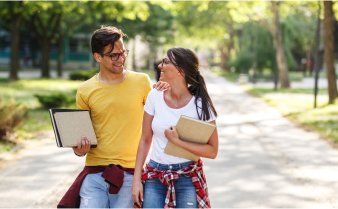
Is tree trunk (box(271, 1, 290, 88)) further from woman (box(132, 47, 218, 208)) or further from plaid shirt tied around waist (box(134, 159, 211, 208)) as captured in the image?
plaid shirt tied around waist (box(134, 159, 211, 208))

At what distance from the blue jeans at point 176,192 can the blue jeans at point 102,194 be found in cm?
20

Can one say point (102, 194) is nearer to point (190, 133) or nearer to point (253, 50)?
point (190, 133)

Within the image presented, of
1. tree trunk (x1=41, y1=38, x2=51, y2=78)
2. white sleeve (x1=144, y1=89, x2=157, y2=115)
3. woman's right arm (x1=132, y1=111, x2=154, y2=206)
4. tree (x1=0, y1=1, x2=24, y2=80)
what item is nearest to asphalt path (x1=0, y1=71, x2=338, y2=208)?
woman's right arm (x1=132, y1=111, x2=154, y2=206)

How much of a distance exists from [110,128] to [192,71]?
2.51 feet

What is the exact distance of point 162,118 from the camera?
8.75 feet

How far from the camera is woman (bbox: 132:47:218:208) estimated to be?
2594 millimetres

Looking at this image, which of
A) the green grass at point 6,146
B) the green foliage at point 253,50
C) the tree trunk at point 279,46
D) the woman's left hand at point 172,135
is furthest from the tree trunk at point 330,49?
the green foliage at point 253,50

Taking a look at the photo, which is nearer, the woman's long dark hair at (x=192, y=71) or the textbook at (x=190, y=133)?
the textbook at (x=190, y=133)

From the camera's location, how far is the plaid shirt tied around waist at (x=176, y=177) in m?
2.58

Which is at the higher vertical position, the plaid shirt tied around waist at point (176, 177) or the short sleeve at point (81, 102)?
the short sleeve at point (81, 102)

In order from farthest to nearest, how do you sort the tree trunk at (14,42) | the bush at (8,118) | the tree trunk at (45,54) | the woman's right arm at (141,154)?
the tree trunk at (45,54) → the tree trunk at (14,42) → the bush at (8,118) → the woman's right arm at (141,154)

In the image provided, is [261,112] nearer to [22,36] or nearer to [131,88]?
[131,88]

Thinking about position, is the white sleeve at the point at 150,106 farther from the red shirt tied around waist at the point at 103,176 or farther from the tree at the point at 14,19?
the tree at the point at 14,19

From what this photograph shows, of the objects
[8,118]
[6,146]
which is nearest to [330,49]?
[8,118]
